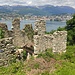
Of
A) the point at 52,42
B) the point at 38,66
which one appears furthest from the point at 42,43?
the point at 38,66

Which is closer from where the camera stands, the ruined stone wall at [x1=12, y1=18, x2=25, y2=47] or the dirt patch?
the dirt patch

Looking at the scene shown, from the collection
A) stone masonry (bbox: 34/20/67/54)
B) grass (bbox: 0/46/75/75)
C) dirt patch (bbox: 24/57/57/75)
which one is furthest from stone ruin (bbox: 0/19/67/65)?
dirt patch (bbox: 24/57/57/75)

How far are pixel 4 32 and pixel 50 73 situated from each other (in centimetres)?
1165

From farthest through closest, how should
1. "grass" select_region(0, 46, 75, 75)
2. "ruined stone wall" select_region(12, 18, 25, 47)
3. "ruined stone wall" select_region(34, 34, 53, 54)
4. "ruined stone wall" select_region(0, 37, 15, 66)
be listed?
"ruined stone wall" select_region(12, 18, 25, 47)
"ruined stone wall" select_region(34, 34, 53, 54)
"ruined stone wall" select_region(0, 37, 15, 66)
"grass" select_region(0, 46, 75, 75)

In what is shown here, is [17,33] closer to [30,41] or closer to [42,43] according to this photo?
[30,41]

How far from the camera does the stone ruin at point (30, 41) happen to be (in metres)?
13.0

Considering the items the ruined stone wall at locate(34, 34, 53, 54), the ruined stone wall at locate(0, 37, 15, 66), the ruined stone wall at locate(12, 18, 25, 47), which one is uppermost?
the ruined stone wall at locate(0, 37, 15, 66)

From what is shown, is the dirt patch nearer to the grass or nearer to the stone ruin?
the grass

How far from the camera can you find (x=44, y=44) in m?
17.8

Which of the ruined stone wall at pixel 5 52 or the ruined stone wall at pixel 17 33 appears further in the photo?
the ruined stone wall at pixel 17 33

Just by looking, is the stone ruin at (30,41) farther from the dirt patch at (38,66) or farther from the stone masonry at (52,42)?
the dirt patch at (38,66)

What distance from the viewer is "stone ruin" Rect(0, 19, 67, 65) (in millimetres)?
13038

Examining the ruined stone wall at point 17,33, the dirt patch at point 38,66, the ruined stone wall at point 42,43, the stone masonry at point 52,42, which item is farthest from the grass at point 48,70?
the ruined stone wall at point 17,33

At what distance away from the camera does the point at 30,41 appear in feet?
80.9
